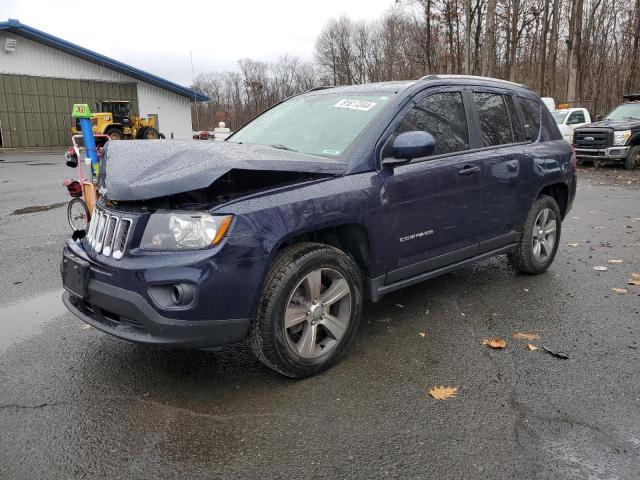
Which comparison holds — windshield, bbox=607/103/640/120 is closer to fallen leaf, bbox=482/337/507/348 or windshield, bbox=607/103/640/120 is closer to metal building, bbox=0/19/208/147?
fallen leaf, bbox=482/337/507/348

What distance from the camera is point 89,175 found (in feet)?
21.7

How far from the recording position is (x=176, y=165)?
291cm

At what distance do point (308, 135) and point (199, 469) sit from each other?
2421mm

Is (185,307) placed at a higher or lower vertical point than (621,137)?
lower

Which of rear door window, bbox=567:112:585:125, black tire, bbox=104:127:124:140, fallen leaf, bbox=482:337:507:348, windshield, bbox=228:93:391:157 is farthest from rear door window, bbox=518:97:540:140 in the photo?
black tire, bbox=104:127:124:140

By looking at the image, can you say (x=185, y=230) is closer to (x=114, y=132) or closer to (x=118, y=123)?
(x=114, y=132)

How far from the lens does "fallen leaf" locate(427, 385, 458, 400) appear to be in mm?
3069

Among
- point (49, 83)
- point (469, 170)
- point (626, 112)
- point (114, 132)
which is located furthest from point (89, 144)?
point (49, 83)

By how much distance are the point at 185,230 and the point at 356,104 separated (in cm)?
185

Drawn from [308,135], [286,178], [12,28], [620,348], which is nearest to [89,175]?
[308,135]

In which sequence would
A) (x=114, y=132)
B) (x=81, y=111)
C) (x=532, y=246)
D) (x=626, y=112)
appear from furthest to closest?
(x=114, y=132), (x=626, y=112), (x=81, y=111), (x=532, y=246)

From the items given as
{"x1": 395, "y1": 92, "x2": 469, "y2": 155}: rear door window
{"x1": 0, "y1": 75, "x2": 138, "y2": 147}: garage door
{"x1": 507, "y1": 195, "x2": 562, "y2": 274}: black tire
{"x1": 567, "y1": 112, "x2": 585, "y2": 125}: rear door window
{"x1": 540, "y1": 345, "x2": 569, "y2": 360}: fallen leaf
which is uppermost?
{"x1": 0, "y1": 75, "x2": 138, "y2": 147}: garage door

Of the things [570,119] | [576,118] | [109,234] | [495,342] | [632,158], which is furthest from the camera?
[576,118]

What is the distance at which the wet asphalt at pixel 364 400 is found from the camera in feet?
8.15
